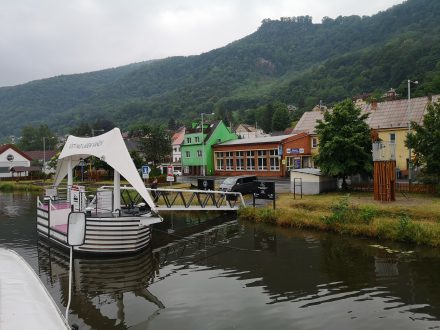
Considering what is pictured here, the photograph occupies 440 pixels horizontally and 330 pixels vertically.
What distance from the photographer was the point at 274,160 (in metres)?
51.1

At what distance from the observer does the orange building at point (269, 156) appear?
49594mm

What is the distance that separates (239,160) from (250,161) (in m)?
2.03

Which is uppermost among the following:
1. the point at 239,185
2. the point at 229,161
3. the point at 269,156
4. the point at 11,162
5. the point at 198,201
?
the point at 11,162

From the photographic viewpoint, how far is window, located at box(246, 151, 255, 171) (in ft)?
175

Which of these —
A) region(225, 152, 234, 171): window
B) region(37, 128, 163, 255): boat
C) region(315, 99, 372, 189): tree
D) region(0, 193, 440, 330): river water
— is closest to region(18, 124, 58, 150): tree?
region(225, 152, 234, 171): window

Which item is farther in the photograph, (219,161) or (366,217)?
(219,161)

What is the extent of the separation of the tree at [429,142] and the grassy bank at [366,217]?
84.2 inches

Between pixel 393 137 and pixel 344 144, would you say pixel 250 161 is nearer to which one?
pixel 393 137

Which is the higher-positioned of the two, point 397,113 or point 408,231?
point 397,113

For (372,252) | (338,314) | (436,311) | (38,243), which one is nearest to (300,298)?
(338,314)

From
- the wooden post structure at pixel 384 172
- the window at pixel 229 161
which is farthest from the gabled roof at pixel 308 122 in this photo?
the wooden post structure at pixel 384 172

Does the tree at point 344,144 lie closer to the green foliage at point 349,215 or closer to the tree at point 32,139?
the green foliage at point 349,215

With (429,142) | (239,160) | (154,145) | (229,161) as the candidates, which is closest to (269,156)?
(239,160)

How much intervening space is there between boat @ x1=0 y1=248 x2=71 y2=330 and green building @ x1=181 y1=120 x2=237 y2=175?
52671mm
